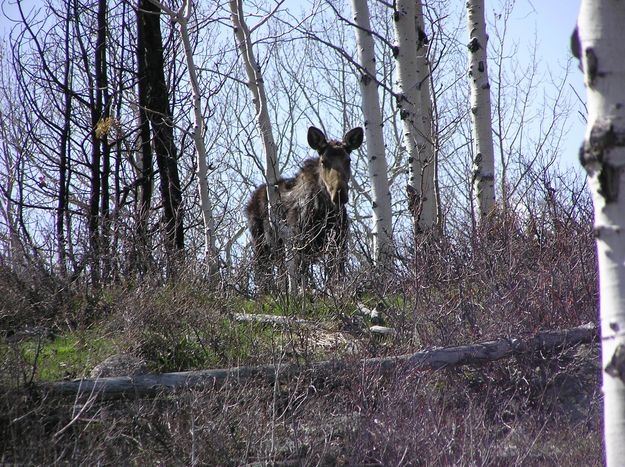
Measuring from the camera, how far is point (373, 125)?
9391 millimetres

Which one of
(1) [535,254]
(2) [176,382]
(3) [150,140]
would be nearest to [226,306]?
(2) [176,382]

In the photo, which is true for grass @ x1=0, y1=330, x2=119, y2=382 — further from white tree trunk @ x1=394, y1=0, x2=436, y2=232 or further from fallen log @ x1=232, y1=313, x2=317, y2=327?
white tree trunk @ x1=394, y1=0, x2=436, y2=232

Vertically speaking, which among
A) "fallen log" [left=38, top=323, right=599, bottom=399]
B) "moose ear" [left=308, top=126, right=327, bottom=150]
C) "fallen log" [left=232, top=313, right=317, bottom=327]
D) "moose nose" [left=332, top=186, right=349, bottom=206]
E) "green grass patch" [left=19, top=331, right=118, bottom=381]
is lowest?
"fallen log" [left=38, top=323, right=599, bottom=399]

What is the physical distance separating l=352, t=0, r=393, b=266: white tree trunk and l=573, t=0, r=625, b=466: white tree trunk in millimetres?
6005

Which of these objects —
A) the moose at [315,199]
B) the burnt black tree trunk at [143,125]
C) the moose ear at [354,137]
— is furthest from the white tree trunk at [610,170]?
the burnt black tree trunk at [143,125]

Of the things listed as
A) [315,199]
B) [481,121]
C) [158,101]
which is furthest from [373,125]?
[158,101]

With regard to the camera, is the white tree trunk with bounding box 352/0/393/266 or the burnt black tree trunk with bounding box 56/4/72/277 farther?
the burnt black tree trunk with bounding box 56/4/72/277

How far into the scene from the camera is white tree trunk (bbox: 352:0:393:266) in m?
9.32

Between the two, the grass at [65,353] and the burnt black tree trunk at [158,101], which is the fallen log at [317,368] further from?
the burnt black tree trunk at [158,101]

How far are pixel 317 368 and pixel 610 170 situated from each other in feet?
10.8

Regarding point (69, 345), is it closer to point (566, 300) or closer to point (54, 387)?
point (54, 387)

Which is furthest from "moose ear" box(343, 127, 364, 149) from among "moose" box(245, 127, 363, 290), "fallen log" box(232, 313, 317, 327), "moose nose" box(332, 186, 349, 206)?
"fallen log" box(232, 313, 317, 327)

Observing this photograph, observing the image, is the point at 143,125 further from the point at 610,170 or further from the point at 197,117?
the point at 610,170

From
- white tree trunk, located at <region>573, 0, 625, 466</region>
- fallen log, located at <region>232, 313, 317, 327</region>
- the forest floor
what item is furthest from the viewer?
fallen log, located at <region>232, 313, 317, 327</region>
